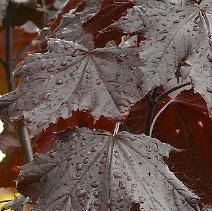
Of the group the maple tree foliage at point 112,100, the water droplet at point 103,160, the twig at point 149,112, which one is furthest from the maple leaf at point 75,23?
the water droplet at point 103,160

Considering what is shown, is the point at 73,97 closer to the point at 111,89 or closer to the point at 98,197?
the point at 111,89

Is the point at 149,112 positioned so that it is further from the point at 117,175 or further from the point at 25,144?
the point at 25,144

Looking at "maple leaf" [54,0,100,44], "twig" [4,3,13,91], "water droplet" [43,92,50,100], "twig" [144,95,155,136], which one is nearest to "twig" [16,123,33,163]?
"twig" [4,3,13,91]

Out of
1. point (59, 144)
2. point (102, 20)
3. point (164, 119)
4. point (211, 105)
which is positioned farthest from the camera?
point (164, 119)

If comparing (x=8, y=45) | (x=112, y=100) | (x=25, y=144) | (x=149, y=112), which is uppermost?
(x=112, y=100)

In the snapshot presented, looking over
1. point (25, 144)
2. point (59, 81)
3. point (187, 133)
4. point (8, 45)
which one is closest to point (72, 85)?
point (59, 81)

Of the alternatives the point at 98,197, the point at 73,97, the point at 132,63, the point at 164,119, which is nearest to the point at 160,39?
the point at 132,63

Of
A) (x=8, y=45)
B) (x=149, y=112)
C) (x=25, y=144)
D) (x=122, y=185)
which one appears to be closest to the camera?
(x=122, y=185)
